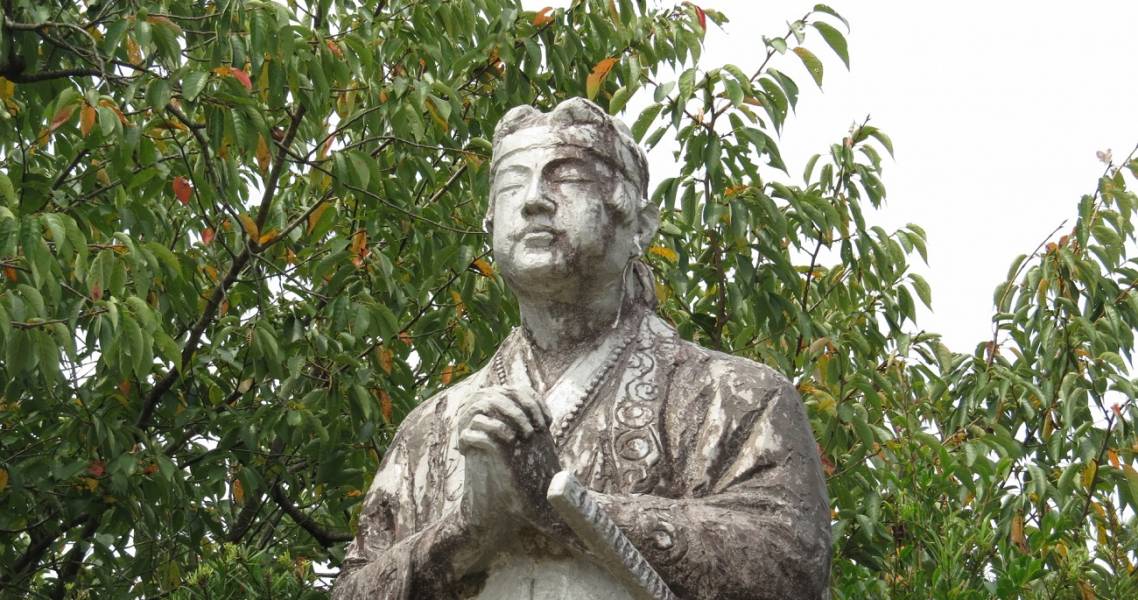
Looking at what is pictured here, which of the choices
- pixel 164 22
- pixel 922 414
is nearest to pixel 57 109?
pixel 164 22

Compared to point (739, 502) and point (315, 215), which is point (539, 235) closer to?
point (739, 502)

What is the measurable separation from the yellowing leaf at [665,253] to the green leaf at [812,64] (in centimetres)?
127

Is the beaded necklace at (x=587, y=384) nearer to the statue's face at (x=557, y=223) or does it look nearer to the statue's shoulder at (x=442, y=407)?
the statue's shoulder at (x=442, y=407)

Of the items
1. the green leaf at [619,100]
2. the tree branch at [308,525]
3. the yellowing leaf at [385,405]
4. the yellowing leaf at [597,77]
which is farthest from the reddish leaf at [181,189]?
the green leaf at [619,100]

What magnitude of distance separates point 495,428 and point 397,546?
696 millimetres

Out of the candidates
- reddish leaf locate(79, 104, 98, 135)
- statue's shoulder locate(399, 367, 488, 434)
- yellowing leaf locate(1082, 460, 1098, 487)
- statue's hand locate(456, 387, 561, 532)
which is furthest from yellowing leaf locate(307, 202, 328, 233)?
statue's hand locate(456, 387, 561, 532)

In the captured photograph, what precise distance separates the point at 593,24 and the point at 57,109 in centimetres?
282

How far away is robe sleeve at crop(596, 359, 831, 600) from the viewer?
17.5 ft

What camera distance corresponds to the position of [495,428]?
514cm

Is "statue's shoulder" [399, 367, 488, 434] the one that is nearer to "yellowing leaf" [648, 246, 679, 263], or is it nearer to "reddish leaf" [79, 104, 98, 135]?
"reddish leaf" [79, 104, 98, 135]

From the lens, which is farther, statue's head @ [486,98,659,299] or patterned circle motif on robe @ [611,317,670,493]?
statue's head @ [486,98,659,299]

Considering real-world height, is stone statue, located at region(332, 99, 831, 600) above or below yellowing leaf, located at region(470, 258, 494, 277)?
below

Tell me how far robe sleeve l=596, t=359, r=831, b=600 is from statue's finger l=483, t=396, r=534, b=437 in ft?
0.99

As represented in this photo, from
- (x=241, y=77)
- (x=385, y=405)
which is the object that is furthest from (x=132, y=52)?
(x=385, y=405)
